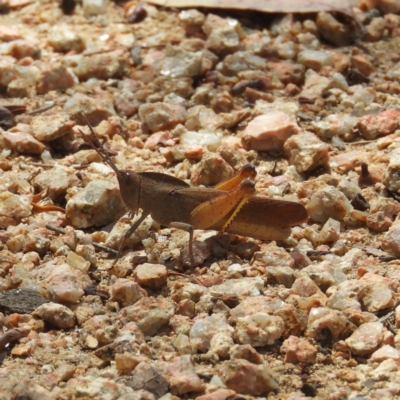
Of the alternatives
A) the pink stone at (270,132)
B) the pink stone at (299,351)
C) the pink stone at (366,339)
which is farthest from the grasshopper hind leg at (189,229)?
the pink stone at (270,132)

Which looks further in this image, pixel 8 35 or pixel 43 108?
pixel 8 35

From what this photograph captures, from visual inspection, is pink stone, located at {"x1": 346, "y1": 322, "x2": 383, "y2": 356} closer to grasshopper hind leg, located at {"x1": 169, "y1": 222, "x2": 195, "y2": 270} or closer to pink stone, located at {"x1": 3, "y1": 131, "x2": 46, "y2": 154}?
grasshopper hind leg, located at {"x1": 169, "y1": 222, "x2": 195, "y2": 270}

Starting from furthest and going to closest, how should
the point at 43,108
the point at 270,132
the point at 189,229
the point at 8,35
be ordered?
the point at 8,35, the point at 43,108, the point at 270,132, the point at 189,229

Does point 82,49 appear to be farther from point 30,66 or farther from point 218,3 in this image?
point 218,3

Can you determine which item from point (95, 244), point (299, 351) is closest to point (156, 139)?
point (95, 244)

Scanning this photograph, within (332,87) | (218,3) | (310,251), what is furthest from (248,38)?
(310,251)

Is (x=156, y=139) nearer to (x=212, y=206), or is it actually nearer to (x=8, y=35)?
(x=212, y=206)

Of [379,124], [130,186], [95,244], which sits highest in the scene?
[130,186]
